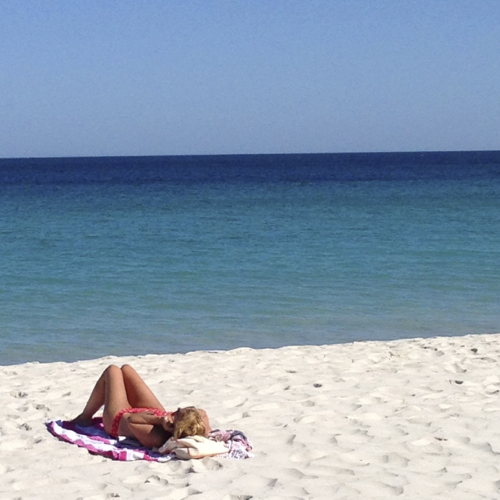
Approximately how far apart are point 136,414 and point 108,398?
0.39m

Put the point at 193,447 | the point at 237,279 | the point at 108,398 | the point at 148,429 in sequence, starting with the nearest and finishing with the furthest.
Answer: the point at 193,447 < the point at 148,429 < the point at 108,398 < the point at 237,279

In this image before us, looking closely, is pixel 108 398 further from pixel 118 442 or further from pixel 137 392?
pixel 118 442

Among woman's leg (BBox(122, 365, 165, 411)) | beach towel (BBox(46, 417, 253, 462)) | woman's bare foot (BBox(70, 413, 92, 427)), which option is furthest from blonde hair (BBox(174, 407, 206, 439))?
woman's bare foot (BBox(70, 413, 92, 427))

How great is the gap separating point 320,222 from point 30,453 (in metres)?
22.4

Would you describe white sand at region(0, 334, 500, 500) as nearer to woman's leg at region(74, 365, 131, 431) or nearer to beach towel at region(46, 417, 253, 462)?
beach towel at region(46, 417, 253, 462)

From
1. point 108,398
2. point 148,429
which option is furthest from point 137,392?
point 148,429

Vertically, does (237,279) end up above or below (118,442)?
below

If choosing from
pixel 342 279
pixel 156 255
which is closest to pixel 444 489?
pixel 342 279

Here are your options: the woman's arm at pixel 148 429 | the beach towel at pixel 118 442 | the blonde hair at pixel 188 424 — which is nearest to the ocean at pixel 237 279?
the beach towel at pixel 118 442

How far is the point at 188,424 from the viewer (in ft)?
17.9

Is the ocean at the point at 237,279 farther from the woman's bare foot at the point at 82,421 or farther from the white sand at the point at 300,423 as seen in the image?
the woman's bare foot at the point at 82,421

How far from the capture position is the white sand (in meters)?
4.80

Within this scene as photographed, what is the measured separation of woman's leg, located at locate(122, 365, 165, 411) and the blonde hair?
0.64 metres

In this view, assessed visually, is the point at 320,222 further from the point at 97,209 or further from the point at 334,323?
the point at 334,323
